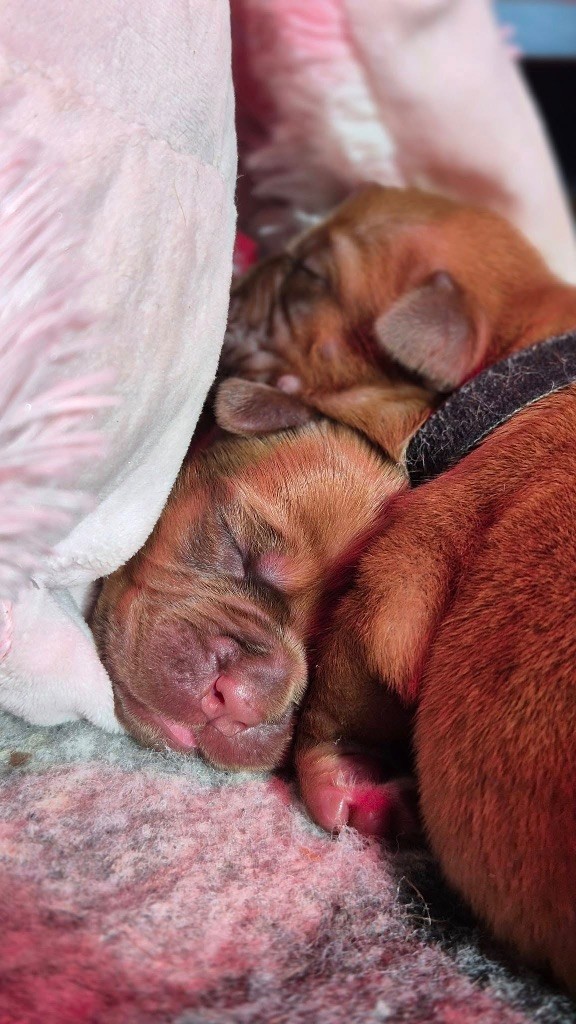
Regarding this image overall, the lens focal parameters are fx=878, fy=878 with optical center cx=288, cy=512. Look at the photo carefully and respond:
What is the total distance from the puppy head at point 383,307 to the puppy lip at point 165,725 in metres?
0.54

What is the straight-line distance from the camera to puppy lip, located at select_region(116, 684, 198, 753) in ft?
3.80

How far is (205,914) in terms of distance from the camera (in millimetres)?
844

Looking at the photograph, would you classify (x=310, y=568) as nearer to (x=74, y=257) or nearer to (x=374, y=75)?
(x=74, y=257)

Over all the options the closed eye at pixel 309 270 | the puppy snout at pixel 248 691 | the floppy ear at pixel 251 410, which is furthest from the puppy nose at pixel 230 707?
the closed eye at pixel 309 270

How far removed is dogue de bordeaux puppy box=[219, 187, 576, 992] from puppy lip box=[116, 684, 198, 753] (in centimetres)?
15

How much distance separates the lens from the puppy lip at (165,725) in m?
1.16

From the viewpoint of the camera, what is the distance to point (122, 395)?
0.94m

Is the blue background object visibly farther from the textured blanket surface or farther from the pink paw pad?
the textured blanket surface

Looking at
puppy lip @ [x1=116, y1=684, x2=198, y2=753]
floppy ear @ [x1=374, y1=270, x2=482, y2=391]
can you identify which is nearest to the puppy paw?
puppy lip @ [x1=116, y1=684, x2=198, y2=753]

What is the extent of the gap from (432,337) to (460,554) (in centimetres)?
47

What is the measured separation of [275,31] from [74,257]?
3.82 feet

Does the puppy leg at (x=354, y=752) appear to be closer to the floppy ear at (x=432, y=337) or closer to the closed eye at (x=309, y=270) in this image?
the floppy ear at (x=432, y=337)

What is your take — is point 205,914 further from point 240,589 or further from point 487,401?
point 487,401

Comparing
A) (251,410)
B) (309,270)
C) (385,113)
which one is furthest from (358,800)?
(385,113)
